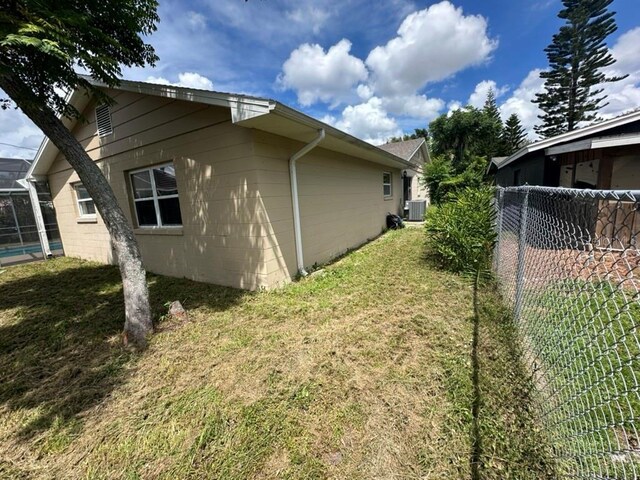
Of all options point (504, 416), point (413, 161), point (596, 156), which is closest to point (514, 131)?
point (413, 161)

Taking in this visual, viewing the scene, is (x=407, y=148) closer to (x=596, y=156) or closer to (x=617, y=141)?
(x=596, y=156)

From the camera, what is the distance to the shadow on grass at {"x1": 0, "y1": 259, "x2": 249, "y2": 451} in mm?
2354

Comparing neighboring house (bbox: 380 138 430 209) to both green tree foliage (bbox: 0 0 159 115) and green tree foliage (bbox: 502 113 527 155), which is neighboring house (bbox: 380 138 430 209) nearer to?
green tree foliage (bbox: 0 0 159 115)

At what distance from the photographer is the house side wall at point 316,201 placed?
4.55 meters

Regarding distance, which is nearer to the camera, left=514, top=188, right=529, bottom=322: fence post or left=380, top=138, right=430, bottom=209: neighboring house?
left=514, top=188, right=529, bottom=322: fence post

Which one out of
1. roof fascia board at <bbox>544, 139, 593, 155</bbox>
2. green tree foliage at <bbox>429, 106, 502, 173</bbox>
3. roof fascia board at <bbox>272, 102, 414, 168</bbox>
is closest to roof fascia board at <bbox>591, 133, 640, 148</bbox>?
roof fascia board at <bbox>544, 139, 593, 155</bbox>

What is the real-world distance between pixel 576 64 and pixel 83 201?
36.5m

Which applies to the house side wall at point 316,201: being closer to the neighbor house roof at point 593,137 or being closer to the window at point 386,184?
the window at point 386,184

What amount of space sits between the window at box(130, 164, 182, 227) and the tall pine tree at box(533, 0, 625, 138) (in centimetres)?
3300

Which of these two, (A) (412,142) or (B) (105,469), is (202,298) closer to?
(B) (105,469)

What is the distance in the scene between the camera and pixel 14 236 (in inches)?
375

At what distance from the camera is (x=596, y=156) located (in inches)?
263

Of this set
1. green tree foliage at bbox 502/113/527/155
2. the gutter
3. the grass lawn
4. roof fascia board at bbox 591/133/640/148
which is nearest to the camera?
the grass lawn

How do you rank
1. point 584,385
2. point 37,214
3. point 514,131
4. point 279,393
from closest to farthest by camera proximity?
point 584,385 → point 279,393 → point 37,214 → point 514,131
